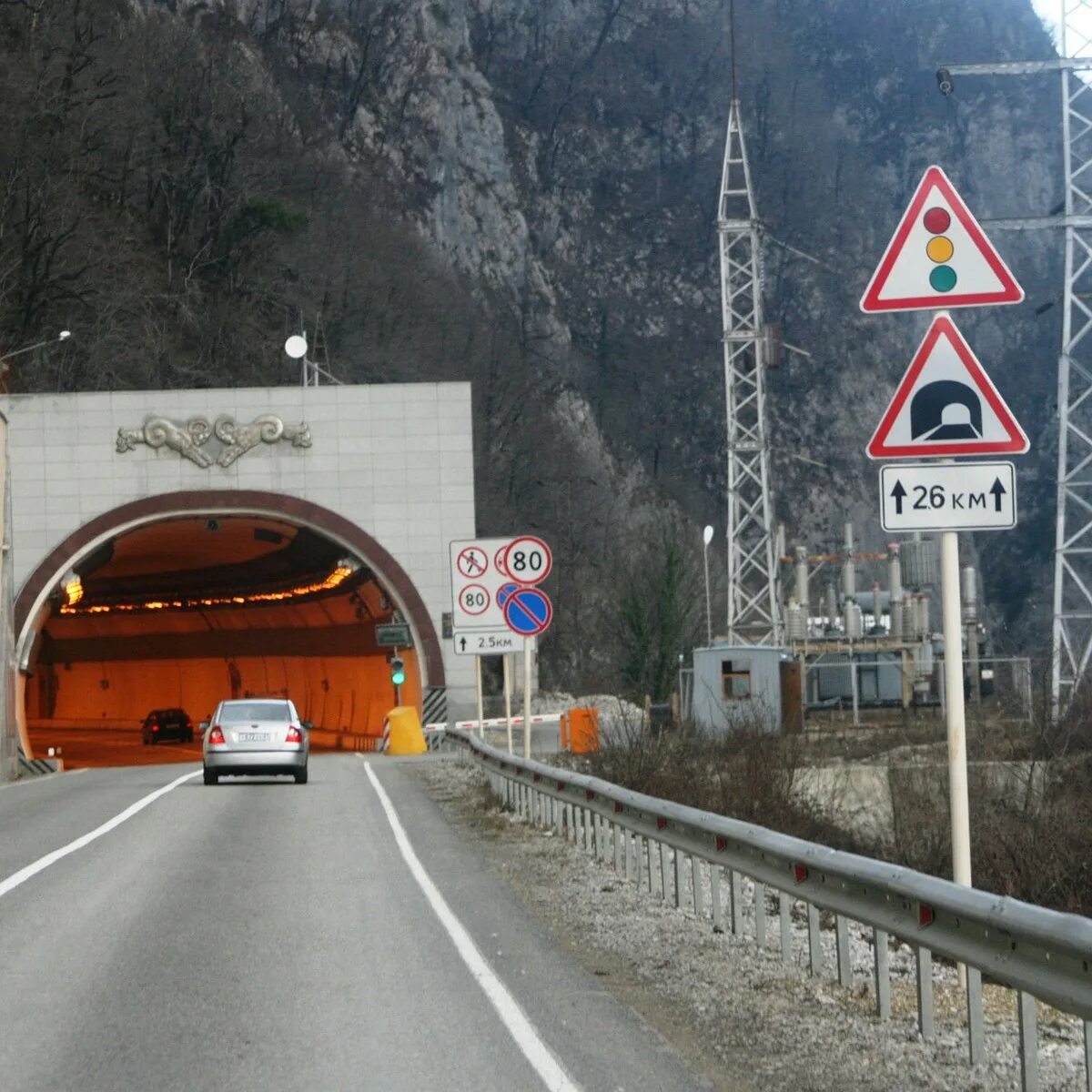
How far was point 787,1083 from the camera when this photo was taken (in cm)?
845

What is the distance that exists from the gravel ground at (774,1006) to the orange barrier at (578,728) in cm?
1469

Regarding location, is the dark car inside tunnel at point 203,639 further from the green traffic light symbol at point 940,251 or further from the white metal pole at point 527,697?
the green traffic light symbol at point 940,251

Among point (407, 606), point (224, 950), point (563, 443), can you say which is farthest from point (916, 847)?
point (563, 443)

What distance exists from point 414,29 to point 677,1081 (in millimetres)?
114055

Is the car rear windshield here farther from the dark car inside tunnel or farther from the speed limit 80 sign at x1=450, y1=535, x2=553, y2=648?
the dark car inside tunnel

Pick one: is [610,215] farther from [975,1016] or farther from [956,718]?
[975,1016]

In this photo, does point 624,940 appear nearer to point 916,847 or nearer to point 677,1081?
point 677,1081

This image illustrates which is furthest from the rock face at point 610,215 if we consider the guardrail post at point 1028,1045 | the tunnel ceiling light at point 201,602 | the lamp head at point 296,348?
the guardrail post at point 1028,1045

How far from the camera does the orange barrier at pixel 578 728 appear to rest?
1332 inches

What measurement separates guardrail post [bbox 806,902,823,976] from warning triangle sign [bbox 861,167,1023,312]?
133 inches

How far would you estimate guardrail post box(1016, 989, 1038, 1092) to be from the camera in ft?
24.7

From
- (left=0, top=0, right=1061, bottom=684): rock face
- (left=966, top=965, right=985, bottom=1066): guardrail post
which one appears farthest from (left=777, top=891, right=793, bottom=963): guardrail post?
(left=0, top=0, right=1061, bottom=684): rock face

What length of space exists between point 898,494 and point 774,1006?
2679 millimetres

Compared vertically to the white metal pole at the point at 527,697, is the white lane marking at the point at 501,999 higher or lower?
lower
